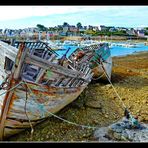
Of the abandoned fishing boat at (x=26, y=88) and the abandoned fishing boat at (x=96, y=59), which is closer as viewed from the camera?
the abandoned fishing boat at (x=26, y=88)

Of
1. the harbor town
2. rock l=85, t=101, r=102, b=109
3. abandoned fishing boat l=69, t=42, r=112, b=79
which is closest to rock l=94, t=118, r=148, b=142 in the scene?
the harbor town

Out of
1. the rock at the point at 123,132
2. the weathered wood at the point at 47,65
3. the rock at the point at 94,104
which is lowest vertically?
the rock at the point at 123,132

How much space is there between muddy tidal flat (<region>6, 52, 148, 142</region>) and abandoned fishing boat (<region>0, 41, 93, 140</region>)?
0.30m

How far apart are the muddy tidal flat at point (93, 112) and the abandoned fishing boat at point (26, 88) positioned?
305 millimetres

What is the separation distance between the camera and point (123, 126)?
7367 millimetres

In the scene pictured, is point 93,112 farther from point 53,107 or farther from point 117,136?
point 117,136

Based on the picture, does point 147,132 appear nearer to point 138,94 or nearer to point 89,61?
point 138,94

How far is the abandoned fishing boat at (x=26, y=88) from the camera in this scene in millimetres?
5914

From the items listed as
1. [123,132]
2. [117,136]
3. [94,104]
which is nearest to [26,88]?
[117,136]

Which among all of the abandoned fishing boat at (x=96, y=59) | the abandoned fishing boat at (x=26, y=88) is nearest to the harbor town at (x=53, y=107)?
the abandoned fishing boat at (x=26, y=88)

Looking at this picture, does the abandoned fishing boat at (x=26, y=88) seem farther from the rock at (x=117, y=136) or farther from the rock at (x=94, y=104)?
the rock at (x=94, y=104)

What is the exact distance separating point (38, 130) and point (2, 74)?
1.46m
